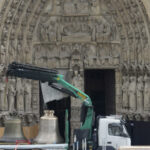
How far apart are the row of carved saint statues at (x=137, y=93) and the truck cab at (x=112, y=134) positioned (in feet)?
10.8

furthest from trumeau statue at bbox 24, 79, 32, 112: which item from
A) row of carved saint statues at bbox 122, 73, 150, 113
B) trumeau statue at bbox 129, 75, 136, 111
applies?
trumeau statue at bbox 129, 75, 136, 111

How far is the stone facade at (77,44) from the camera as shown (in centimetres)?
1390

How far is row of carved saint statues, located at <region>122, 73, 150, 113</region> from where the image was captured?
45.3ft

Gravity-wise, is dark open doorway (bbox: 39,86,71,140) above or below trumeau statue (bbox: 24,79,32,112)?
below

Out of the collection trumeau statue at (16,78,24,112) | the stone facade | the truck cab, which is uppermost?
the stone facade

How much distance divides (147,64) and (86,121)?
3987 mm

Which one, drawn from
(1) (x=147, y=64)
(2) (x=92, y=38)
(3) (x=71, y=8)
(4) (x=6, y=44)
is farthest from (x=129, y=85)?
(4) (x=6, y=44)

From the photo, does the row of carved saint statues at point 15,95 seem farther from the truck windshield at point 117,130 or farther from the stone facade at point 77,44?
the truck windshield at point 117,130

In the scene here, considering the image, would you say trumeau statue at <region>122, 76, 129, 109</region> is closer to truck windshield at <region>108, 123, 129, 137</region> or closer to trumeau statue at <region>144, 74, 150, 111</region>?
trumeau statue at <region>144, 74, 150, 111</region>

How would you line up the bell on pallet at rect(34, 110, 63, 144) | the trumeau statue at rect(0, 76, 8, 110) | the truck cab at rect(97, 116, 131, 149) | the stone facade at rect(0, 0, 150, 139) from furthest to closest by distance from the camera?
1. the stone facade at rect(0, 0, 150, 139)
2. the trumeau statue at rect(0, 76, 8, 110)
3. the truck cab at rect(97, 116, 131, 149)
4. the bell on pallet at rect(34, 110, 63, 144)

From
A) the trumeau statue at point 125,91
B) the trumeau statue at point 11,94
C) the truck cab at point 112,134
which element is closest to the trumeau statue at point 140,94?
the trumeau statue at point 125,91

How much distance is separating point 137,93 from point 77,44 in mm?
2687

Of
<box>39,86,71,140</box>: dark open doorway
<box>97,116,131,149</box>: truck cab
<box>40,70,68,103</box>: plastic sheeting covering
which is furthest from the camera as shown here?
<box>39,86,71,140</box>: dark open doorway

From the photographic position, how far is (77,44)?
1466cm
